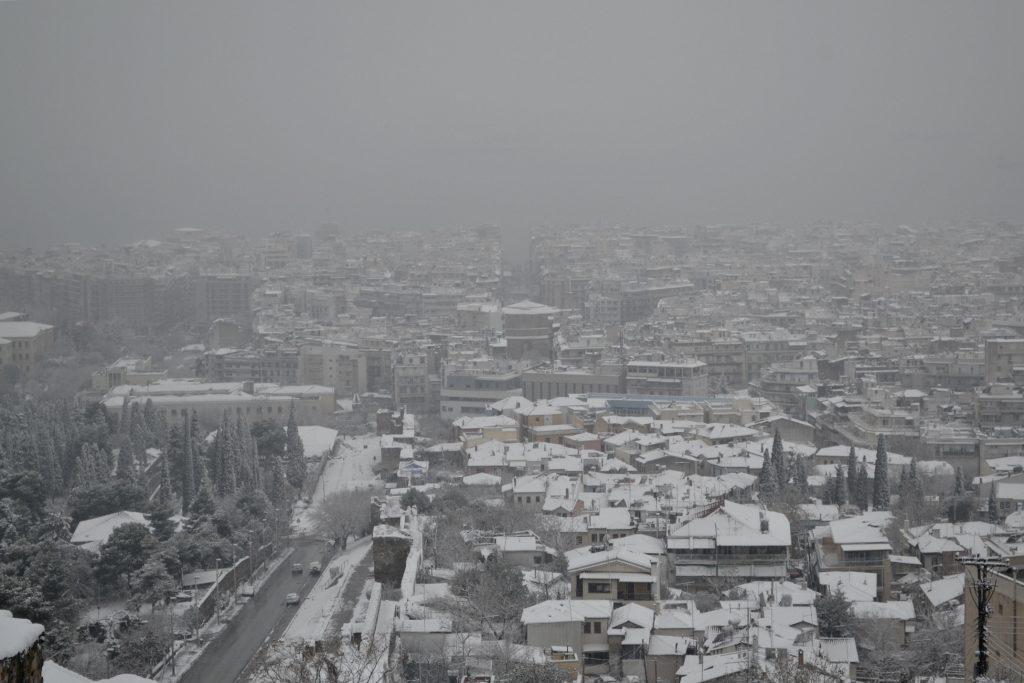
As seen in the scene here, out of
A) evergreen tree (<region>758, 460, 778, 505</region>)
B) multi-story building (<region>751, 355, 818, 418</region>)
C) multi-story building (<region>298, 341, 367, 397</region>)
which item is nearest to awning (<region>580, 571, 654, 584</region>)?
evergreen tree (<region>758, 460, 778, 505</region>)

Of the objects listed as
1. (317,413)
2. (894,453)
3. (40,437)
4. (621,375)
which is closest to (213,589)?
(40,437)

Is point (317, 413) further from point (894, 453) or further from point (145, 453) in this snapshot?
point (894, 453)

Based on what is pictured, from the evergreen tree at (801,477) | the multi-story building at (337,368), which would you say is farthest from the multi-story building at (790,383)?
the multi-story building at (337,368)

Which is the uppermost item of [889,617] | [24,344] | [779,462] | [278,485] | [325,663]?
[325,663]

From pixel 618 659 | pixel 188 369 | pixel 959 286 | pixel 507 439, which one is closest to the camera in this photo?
pixel 618 659

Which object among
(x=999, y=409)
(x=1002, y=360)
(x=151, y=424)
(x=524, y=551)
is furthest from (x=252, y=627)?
(x=1002, y=360)

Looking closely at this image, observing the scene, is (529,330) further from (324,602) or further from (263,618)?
(263,618)

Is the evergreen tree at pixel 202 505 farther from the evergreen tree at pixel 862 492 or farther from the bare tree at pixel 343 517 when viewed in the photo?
the evergreen tree at pixel 862 492
